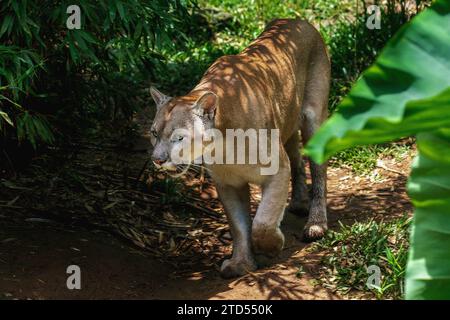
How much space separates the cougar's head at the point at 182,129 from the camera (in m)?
5.50

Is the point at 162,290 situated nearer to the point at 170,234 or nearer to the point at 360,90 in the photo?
the point at 170,234

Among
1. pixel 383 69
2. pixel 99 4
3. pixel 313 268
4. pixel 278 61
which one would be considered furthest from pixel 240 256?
pixel 383 69

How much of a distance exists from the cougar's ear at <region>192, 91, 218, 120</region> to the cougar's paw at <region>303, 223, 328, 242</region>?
54.6 inches

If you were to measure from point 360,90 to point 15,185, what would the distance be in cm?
534

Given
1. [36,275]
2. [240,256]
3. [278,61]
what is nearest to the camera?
[36,275]

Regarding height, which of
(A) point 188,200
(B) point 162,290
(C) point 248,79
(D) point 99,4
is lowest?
(B) point 162,290

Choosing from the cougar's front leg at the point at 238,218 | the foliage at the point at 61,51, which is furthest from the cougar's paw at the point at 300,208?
the foliage at the point at 61,51

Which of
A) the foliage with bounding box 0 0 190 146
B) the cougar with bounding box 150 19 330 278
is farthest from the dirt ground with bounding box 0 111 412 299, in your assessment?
the foliage with bounding box 0 0 190 146

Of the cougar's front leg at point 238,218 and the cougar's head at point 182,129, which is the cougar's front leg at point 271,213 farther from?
the cougar's head at point 182,129

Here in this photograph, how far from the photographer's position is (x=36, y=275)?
5.55 m

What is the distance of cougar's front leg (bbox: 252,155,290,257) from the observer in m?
5.86

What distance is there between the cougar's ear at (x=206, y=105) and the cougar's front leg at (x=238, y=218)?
70 cm

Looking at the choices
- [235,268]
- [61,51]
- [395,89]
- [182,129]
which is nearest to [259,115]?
[182,129]

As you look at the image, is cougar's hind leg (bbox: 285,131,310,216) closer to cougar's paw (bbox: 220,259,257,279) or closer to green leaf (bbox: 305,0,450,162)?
cougar's paw (bbox: 220,259,257,279)
